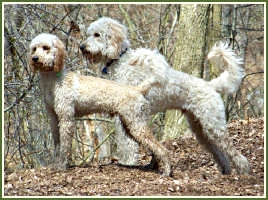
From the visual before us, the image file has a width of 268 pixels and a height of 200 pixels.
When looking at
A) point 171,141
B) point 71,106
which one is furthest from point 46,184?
point 171,141

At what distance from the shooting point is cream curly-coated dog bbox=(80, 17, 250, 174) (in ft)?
21.0

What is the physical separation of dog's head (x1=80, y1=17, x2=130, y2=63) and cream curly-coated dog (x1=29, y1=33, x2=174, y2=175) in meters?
0.91

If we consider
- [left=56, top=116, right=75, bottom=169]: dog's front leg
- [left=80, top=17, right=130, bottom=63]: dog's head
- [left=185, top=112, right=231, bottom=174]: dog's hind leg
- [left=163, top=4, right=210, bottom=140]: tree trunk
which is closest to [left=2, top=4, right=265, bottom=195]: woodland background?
[left=163, top=4, right=210, bottom=140]: tree trunk

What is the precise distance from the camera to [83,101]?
6105 millimetres

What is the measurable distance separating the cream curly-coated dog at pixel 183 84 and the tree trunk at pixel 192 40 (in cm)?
208

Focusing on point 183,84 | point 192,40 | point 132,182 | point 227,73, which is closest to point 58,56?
point 183,84

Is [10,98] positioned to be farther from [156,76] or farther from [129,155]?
[156,76]

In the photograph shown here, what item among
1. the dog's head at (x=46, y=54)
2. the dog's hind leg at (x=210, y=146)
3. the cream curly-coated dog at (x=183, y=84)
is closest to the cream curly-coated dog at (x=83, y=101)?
the dog's head at (x=46, y=54)

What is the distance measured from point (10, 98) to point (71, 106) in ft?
8.56

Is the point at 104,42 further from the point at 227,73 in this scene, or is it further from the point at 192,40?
the point at 192,40

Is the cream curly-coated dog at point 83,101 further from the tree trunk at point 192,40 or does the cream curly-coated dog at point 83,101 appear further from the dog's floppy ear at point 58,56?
the tree trunk at point 192,40

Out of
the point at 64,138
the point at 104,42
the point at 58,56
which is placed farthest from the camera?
the point at 104,42

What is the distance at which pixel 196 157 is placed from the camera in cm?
782

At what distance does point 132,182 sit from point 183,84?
183cm
